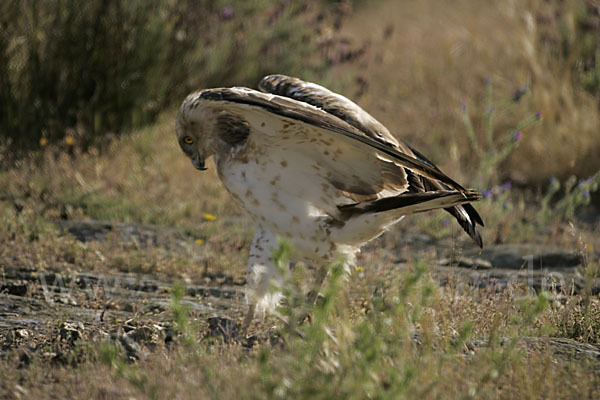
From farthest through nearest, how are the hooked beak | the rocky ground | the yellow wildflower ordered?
the yellow wildflower, the hooked beak, the rocky ground

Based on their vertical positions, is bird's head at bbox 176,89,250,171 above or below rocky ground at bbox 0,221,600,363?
above

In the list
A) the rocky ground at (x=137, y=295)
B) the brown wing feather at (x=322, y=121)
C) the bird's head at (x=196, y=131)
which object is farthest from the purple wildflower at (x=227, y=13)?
the brown wing feather at (x=322, y=121)

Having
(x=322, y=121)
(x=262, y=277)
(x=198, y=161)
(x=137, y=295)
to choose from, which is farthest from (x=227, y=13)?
(x=322, y=121)

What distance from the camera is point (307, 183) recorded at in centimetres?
376

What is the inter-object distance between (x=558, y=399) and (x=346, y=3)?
6.12m

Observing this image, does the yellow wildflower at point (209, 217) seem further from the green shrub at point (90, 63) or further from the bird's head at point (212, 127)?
the bird's head at point (212, 127)

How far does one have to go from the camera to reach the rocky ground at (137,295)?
3334 mm

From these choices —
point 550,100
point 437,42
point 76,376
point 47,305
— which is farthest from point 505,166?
point 76,376

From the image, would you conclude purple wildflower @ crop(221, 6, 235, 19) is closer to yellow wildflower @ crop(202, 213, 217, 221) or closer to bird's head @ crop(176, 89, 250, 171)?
yellow wildflower @ crop(202, 213, 217, 221)

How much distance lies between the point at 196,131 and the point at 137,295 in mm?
1085

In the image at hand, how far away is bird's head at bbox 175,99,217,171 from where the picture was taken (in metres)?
3.96

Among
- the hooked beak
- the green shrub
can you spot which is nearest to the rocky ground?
the hooked beak

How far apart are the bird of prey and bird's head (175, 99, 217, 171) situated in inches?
0.5

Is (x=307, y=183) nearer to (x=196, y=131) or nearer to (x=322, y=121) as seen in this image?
(x=322, y=121)
